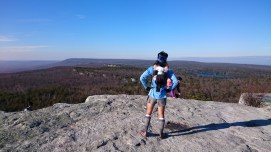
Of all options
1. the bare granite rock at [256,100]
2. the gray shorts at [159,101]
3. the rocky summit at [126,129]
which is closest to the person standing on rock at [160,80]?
the gray shorts at [159,101]

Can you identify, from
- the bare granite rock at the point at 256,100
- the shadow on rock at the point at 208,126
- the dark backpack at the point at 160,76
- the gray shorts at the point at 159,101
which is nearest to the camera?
the dark backpack at the point at 160,76

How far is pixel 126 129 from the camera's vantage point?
7.31 meters

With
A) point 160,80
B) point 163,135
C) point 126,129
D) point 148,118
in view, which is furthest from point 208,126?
point 160,80

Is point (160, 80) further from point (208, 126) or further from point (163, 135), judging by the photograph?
point (208, 126)

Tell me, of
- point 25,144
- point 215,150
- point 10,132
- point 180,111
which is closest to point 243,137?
point 215,150

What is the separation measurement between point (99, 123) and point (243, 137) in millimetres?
4322

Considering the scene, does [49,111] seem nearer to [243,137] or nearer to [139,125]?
[139,125]

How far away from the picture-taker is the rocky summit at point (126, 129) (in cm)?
626

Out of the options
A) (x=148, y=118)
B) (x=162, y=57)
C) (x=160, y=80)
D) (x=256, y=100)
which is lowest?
(x=256, y=100)

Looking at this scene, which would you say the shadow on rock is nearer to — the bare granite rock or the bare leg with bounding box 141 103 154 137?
the bare leg with bounding box 141 103 154 137

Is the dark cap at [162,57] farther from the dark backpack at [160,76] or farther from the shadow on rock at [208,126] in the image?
the shadow on rock at [208,126]

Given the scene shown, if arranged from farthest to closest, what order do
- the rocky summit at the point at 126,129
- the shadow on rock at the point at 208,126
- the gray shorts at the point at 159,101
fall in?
the shadow on rock at the point at 208,126 < the gray shorts at the point at 159,101 < the rocky summit at the point at 126,129

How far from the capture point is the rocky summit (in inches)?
246

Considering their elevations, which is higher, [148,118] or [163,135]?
[148,118]
